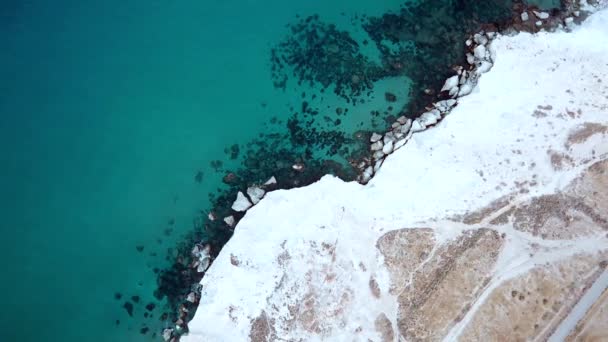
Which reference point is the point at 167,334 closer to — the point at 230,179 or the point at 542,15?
the point at 230,179

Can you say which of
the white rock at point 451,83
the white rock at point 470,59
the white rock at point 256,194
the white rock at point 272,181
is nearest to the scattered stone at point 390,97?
the white rock at point 451,83

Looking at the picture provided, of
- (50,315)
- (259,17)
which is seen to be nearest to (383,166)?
(259,17)

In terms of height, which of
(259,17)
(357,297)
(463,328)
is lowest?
(463,328)

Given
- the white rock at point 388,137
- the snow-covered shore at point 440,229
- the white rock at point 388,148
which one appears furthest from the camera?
the white rock at point 388,137

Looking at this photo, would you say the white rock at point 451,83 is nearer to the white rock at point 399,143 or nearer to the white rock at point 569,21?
the white rock at point 399,143

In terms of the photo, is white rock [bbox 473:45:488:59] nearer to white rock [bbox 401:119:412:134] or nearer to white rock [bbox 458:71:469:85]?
white rock [bbox 458:71:469:85]

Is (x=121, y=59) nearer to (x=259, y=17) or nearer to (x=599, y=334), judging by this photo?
(x=259, y=17)
